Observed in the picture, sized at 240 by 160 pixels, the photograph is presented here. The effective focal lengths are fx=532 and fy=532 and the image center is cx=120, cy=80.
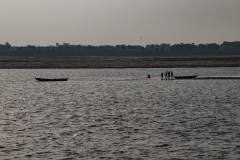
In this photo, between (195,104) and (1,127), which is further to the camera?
(195,104)

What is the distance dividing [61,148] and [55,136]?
17.0 ft

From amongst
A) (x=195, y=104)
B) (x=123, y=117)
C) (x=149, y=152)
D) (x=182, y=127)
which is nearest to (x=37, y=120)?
(x=123, y=117)

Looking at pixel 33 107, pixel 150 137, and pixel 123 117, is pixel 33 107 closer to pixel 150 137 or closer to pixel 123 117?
pixel 123 117

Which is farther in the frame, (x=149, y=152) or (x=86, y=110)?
(x=86, y=110)

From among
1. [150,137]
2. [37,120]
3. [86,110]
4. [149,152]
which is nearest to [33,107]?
[86,110]

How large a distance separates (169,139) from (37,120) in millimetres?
17882

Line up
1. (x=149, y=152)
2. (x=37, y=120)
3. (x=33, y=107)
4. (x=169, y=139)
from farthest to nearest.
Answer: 1. (x=33, y=107)
2. (x=37, y=120)
3. (x=169, y=139)
4. (x=149, y=152)

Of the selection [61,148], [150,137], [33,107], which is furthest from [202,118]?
[33,107]

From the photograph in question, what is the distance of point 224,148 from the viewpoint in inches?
1522

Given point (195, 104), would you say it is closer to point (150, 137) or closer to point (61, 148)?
point (150, 137)

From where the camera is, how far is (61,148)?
39.1 meters

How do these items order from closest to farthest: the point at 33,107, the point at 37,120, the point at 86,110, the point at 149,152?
the point at 149,152 < the point at 37,120 < the point at 86,110 < the point at 33,107

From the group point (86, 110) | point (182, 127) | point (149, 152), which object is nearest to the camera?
point (149, 152)

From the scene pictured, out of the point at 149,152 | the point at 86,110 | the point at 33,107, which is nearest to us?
the point at 149,152
